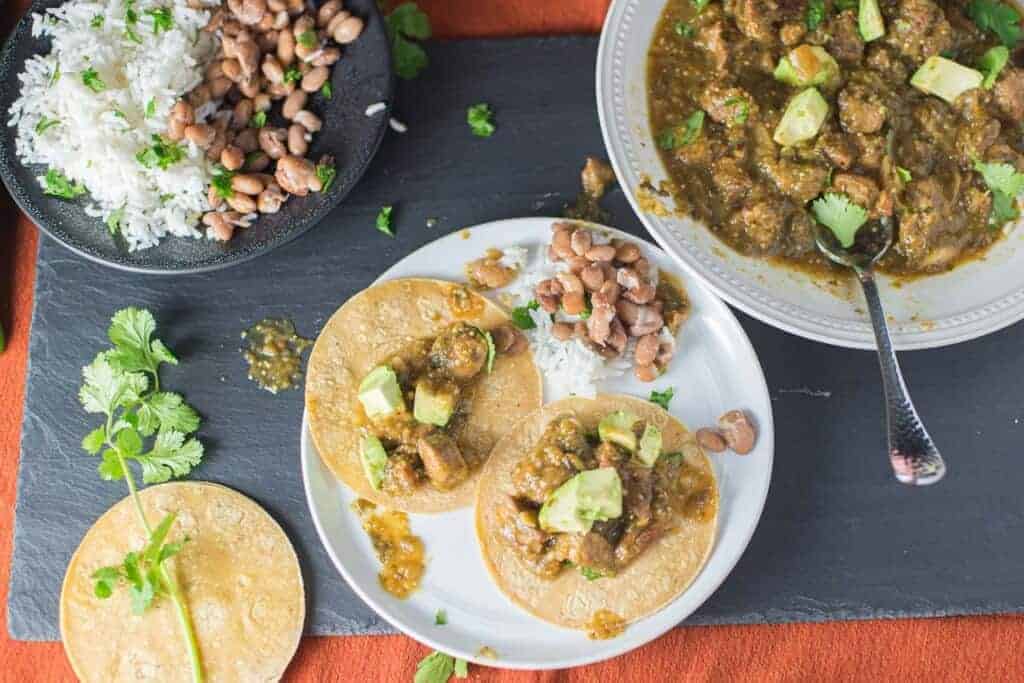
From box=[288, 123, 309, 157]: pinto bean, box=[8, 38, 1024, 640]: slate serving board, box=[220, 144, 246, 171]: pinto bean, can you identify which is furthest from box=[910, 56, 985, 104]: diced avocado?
box=[220, 144, 246, 171]: pinto bean

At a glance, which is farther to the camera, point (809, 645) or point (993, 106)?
point (809, 645)

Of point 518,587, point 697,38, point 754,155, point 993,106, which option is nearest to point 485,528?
point 518,587

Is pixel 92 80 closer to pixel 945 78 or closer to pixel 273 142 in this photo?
pixel 273 142

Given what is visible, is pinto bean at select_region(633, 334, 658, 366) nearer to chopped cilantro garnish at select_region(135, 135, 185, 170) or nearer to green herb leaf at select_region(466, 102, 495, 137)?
green herb leaf at select_region(466, 102, 495, 137)

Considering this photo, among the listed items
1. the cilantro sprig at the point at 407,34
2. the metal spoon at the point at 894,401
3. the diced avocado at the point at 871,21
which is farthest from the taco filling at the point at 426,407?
the diced avocado at the point at 871,21

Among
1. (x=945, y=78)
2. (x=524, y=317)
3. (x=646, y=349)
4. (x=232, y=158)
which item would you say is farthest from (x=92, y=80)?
(x=945, y=78)

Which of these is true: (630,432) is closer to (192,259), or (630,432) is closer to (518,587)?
(518,587)
